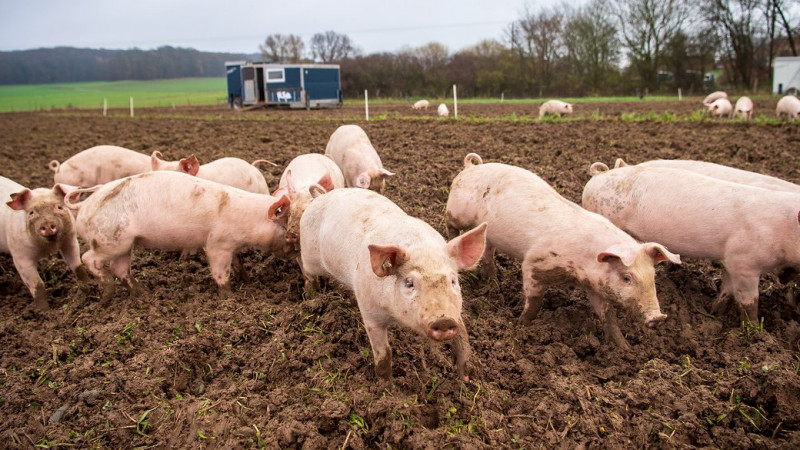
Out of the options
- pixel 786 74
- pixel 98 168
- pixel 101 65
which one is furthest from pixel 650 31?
pixel 101 65

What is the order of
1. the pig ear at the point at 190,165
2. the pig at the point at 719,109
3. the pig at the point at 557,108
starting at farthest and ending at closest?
the pig at the point at 557,108 → the pig at the point at 719,109 → the pig ear at the point at 190,165

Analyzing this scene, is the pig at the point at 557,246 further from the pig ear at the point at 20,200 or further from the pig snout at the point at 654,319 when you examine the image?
the pig ear at the point at 20,200

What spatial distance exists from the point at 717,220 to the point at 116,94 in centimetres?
7018

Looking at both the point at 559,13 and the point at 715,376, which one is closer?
the point at 715,376

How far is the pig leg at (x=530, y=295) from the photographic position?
15.3 ft

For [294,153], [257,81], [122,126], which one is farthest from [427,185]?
[257,81]

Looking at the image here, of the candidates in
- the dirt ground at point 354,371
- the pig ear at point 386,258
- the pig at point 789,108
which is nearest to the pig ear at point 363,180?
the dirt ground at point 354,371

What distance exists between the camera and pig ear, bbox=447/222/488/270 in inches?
136

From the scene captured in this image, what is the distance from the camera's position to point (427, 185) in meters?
9.20

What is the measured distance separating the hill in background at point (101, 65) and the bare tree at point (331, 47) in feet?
71.2

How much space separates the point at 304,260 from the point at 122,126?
66.0 ft

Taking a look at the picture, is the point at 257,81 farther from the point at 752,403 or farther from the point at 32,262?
the point at 752,403

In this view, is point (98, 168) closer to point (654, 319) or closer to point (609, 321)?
point (609, 321)

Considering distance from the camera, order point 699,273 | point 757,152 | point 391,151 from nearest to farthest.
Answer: point 699,273 < point 757,152 < point 391,151
